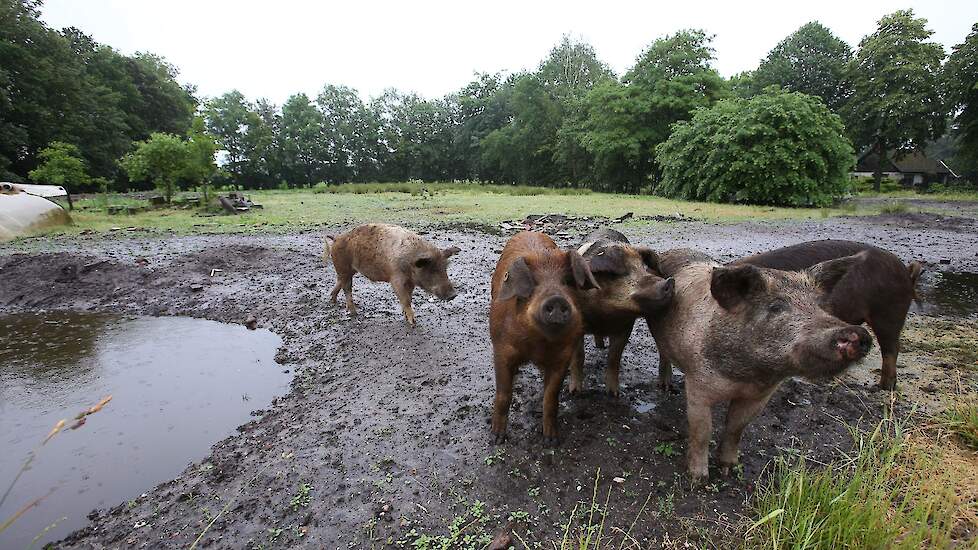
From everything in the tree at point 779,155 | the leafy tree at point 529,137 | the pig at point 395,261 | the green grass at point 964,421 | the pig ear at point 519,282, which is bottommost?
the green grass at point 964,421

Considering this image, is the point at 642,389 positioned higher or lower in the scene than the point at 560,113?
lower

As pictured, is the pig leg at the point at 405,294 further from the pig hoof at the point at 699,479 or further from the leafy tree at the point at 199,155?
the leafy tree at the point at 199,155

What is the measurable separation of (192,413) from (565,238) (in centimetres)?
971

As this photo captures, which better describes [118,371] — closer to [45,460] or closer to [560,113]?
[45,460]

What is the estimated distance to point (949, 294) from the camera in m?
7.54

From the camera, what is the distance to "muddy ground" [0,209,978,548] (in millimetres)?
2922

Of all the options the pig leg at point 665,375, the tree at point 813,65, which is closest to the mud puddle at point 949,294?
the pig leg at point 665,375

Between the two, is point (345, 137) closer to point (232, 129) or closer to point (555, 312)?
point (232, 129)

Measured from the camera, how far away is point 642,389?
4.62m

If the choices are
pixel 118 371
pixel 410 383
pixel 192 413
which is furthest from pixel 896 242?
pixel 118 371

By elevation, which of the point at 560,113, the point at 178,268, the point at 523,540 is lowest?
the point at 523,540

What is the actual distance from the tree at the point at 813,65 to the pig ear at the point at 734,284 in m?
55.5

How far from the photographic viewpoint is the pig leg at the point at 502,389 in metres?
3.58

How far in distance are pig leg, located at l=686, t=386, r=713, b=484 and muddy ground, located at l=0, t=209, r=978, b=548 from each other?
0.36ft
